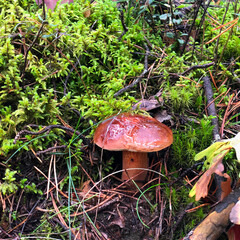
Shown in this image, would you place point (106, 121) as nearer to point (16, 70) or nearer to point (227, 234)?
point (16, 70)

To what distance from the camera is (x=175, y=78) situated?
2.43 m

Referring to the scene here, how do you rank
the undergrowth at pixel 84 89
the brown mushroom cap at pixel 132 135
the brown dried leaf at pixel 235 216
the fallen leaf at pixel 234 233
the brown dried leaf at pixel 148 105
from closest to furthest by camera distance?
the brown dried leaf at pixel 235 216 → the fallen leaf at pixel 234 233 → the brown mushroom cap at pixel 132 135 → the undergrowth at pixel 84 89 → the brown dried leaf at pixel 148 105

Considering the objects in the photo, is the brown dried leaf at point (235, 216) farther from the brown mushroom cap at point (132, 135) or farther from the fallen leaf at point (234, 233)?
the brown mushroom cap at point (132, 135)

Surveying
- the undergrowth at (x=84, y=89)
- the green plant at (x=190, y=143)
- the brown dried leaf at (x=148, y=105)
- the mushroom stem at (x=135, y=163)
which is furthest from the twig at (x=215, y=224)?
the brown dried leaf at (x=148, y=105)

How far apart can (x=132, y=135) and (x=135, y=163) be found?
1.12 feet

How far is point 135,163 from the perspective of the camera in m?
2.02

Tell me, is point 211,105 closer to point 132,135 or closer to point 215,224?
point 132,135

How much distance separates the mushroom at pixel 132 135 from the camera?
5.73 ft

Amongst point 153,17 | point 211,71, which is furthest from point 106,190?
point 153,17

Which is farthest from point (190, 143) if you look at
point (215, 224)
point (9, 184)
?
point (9, 184)

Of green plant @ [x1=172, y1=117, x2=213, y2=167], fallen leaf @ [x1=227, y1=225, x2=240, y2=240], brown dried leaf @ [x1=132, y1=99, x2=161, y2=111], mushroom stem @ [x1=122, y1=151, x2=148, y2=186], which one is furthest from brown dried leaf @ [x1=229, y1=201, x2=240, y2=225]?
brown dried leaf @ [x1=132, y1=99, x2=161, y2=111]

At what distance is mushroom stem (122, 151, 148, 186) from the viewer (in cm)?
200

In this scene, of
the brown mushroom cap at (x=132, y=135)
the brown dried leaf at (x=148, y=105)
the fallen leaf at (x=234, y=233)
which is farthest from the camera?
the brown dried leaf at (x=148, y=105)

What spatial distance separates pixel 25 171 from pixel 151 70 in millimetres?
1435
